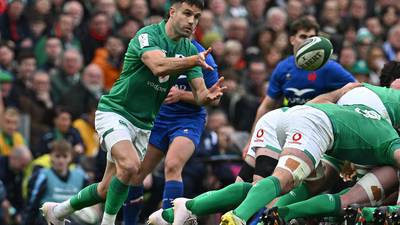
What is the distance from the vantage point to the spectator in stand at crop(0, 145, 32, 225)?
15.3 m

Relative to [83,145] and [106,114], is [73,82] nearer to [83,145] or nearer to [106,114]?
[83,145]

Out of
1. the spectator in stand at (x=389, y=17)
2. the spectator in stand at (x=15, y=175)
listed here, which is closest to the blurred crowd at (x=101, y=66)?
the spectator in stand at (x=15, y=175)

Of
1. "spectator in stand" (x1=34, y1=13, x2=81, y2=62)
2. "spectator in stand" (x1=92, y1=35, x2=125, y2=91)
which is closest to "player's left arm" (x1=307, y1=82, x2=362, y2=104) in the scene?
"spectator in stand" (x1=92, y1=35, x2=125, y2=91)

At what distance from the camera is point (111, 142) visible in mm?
10797

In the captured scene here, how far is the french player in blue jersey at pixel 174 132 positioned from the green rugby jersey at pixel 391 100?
2.04 m

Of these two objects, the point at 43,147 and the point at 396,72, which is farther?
the point at 43,147

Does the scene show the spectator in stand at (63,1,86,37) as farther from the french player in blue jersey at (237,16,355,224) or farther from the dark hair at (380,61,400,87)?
the dark hair at (380,61,400,87)

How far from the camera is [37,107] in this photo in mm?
16250

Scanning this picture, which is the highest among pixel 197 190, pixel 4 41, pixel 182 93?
pixel 182 93

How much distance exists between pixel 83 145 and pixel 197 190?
1.73 meters

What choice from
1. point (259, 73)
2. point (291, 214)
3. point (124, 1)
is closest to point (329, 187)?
point (291, 214)

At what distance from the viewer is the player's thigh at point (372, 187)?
33.8 ft

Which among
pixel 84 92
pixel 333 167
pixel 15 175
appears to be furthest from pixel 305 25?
pixel 15 175

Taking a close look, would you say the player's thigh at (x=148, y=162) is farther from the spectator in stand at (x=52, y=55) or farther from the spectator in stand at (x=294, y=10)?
the spectator in stand at (x=294, y=10)
